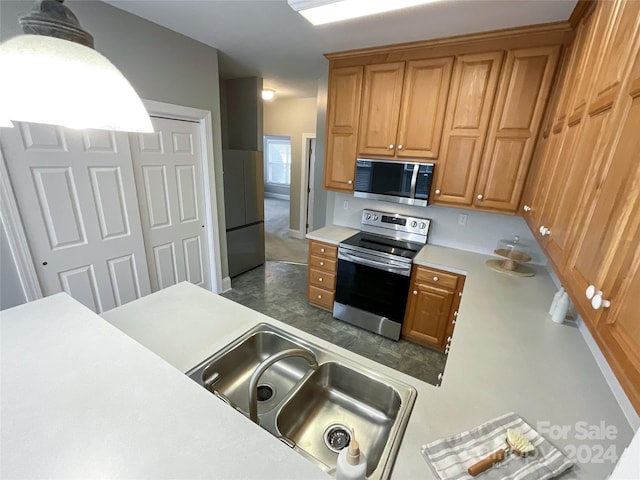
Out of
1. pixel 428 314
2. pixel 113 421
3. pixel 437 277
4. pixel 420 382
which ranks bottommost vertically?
pixel 428 314

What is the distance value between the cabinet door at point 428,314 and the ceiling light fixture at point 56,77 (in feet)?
7.62

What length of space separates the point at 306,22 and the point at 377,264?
1993 millimetres

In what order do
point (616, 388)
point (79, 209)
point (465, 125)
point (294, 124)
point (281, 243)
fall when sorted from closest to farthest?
point (616, 388) < point (79, 209) < point (465, 125) < point (294, 124) < point (281, 243)

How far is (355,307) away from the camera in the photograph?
108 inches

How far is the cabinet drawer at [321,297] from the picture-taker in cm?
298

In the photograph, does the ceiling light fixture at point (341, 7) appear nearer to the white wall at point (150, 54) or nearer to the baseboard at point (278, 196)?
the white wall at point (150, 54)

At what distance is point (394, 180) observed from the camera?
2.49 metres

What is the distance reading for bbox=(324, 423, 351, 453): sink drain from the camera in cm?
104

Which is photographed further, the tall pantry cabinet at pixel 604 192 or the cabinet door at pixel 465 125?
the cabinet door at pixel 465 125

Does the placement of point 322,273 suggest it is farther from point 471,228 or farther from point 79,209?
point 79,209

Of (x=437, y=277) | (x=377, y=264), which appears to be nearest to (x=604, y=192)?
(x=437, y=277)

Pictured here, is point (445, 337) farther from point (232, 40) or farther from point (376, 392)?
point (232, 40)

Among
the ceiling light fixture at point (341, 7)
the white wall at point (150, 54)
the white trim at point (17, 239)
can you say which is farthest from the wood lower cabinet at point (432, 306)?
the white trim at point (17, 239)

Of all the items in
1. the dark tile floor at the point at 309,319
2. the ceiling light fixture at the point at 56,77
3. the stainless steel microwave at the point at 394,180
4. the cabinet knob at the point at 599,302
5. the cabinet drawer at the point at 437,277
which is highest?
the ceiling light fixture at the point at 56,77
